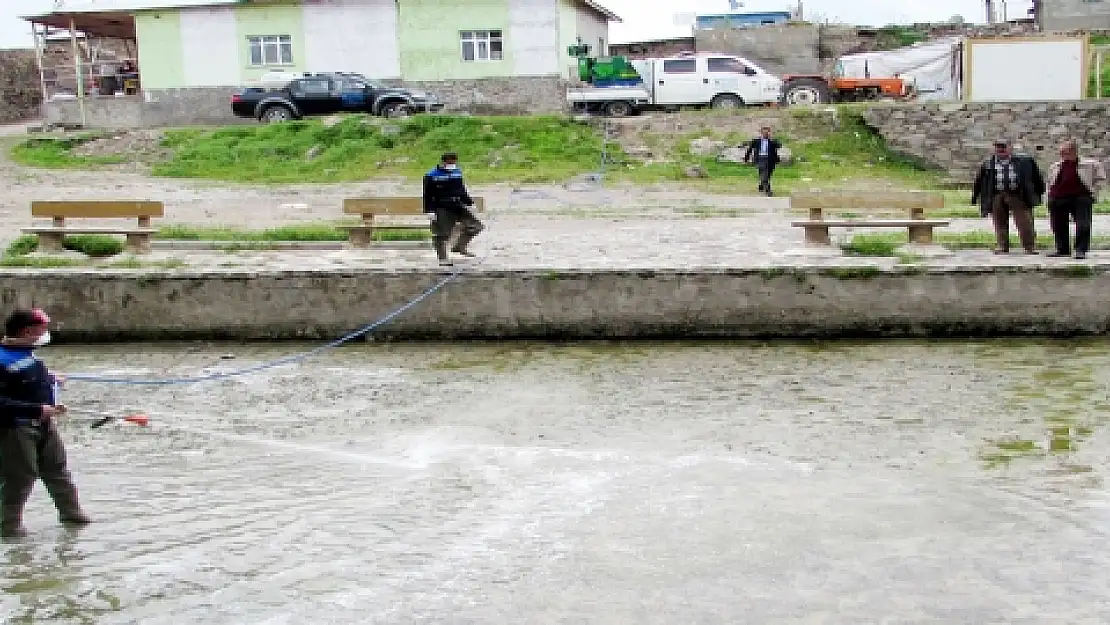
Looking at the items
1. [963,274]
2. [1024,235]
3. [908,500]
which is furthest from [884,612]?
[1024,235]

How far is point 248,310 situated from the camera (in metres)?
14.1

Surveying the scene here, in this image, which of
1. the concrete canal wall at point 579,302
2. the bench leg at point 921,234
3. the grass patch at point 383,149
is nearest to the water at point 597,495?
the concrete canal wall at point 579,302

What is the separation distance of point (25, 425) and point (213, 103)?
28323 mm

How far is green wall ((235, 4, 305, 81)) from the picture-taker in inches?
1337

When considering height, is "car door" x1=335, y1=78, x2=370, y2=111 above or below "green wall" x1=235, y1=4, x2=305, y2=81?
below

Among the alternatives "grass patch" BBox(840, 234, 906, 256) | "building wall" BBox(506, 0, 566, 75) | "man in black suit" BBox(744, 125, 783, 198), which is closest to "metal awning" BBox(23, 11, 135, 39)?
"building wall" BBox(506, 0, 566, 75)

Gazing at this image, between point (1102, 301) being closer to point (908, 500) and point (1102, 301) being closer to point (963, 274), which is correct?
point (963, 274)

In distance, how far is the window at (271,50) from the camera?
34.2 metres

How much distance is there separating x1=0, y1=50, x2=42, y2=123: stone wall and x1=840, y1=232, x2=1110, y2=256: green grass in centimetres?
3495

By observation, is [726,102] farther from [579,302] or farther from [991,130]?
[579,302]

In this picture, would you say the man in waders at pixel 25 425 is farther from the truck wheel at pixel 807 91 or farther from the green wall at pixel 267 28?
the green wall at pixel 267 28

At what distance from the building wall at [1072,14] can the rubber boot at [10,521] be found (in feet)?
122

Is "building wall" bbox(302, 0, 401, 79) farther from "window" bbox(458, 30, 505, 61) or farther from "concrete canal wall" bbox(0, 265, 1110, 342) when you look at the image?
"concrete canal wall" bbox(0, 265, 1110, 342)

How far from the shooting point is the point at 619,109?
3078 cm
